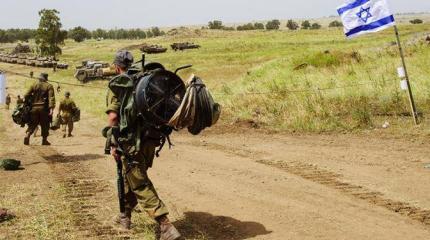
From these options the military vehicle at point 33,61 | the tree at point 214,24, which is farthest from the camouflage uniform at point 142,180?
the tree at point 214,24

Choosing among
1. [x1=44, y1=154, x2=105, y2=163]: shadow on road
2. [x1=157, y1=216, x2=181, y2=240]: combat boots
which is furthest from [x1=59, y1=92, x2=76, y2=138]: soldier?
[x1=157, y1=216, x2=181, y2=240]: combat boots

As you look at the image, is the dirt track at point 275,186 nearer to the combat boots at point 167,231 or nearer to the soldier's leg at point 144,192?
the combat boots at point 167,231

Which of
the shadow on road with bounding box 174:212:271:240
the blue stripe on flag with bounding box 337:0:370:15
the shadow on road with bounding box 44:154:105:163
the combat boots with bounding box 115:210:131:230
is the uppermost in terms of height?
the blue stripe on flag with bounding box 337:0:370:15

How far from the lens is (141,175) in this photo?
19.0 ft

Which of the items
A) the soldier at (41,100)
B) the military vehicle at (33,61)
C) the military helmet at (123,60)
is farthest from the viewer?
the military vehicle at (33,61)

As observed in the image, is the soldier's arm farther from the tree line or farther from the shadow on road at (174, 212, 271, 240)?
the tree line

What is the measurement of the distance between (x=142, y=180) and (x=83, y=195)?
263cm

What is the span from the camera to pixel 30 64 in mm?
48938

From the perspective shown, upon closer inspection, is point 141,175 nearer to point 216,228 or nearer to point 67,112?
point 216,228

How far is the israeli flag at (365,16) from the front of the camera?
43.1ft

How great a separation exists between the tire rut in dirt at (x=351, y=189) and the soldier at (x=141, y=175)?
289cm

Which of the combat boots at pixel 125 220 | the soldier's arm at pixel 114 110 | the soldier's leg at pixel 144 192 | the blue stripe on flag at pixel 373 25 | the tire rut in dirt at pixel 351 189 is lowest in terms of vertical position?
the tire rut in dirt at pixel 351 189

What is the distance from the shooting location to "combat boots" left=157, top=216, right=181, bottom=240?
5609 mm

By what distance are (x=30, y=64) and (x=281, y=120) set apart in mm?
38592
